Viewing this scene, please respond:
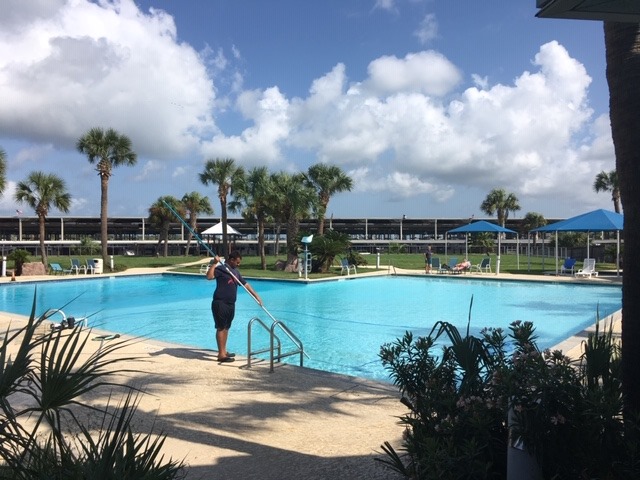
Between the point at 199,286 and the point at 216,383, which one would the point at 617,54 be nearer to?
the point at 216,383

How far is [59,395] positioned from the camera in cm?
204

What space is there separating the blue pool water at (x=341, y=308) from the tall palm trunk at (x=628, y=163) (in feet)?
16.5

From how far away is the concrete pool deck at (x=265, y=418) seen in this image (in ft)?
12.1

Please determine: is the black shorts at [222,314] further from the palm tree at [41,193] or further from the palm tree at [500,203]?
the palm tree at [500,203]

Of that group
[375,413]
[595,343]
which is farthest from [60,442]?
[375,413]

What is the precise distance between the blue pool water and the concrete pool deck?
7.13ft

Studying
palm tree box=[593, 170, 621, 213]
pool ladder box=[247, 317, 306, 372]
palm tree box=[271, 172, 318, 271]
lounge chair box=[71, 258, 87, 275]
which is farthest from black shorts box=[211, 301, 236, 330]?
palm tree box=[593, 170, 621, 213]

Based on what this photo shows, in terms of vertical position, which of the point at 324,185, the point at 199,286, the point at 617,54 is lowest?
the point at 199,286

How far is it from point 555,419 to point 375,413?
2.68 metres

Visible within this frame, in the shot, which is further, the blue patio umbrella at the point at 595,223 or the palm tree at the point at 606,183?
the palm tree at the point at 606,183

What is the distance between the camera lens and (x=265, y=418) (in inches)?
184

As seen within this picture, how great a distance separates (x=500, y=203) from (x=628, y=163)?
2319 inches

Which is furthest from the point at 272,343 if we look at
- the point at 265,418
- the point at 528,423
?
the point at 528,423

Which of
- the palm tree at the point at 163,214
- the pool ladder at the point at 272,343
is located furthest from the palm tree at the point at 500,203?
the pool ladder at the point at 272,343
